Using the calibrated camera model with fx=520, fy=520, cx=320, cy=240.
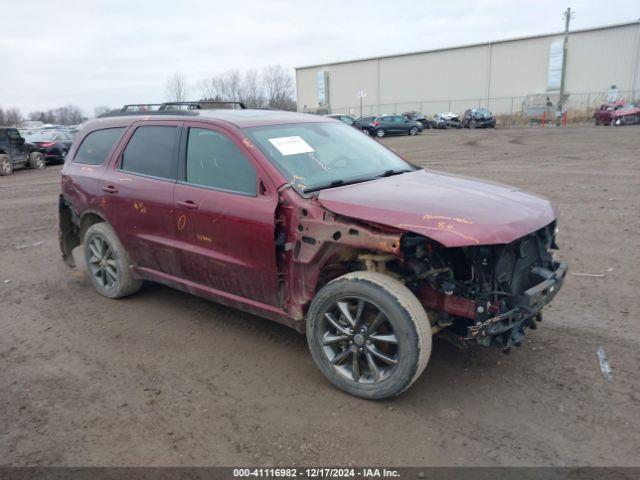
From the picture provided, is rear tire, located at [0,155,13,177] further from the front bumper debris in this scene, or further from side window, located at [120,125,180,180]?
the front bumper debris

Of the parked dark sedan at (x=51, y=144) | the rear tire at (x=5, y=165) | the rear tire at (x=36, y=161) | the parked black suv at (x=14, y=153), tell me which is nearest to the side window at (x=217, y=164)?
the parked black suv at (x=14, y=153)

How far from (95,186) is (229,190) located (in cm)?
191

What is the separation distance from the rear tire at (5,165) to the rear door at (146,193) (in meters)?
16.2

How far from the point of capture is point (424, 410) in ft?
10.8

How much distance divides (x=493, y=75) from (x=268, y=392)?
2192 inches

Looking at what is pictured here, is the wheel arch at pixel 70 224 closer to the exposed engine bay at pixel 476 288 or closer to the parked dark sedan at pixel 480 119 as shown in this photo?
the exposed engine bay at pixel 476 288

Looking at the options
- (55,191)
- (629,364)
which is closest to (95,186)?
(629,364)

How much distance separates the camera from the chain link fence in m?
43.0

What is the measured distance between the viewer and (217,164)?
409 centimetres

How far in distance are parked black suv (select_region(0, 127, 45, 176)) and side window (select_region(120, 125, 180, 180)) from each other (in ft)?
52.5

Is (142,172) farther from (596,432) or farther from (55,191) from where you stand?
(55,191)

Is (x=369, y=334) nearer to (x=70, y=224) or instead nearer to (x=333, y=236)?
(x=333, y=236)

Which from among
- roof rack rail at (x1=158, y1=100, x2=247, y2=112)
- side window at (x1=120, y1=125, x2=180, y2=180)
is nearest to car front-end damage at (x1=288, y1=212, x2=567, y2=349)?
side window at (x1=120, y1=125, x2=180, y2=180)

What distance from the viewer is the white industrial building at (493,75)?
4622 centimetres
